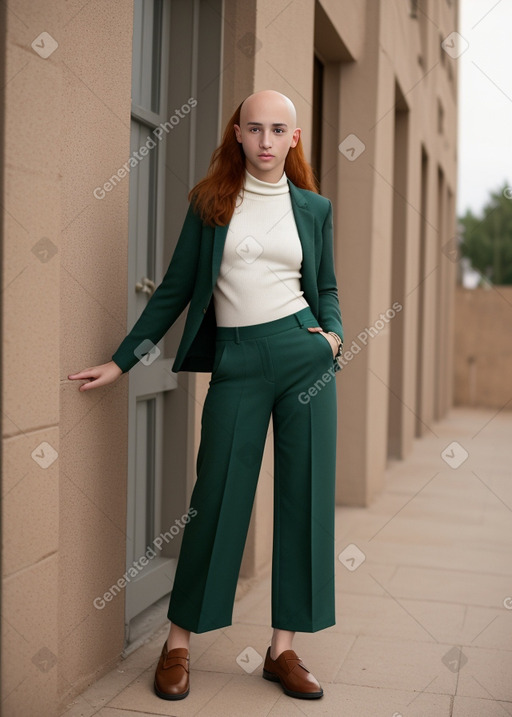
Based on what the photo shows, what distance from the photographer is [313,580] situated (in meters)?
2.73

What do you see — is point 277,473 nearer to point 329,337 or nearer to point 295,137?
point 329,337

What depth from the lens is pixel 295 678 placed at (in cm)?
272

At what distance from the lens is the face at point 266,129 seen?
8.54ft

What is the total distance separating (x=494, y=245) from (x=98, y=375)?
2031 inches

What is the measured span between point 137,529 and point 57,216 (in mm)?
1565

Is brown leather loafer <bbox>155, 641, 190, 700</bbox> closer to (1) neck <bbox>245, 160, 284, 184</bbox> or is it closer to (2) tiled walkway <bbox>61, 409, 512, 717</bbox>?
(2) tiled walkway <bbox>61, 409, 512, 717</bbox>

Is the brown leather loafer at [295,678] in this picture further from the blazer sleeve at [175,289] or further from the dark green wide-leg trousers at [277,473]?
the blazer sleeve at [175,289]

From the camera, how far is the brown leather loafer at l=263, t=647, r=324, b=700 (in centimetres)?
271

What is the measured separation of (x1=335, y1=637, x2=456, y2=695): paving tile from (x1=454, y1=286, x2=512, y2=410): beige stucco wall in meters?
12.8

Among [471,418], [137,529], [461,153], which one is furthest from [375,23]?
[461,153]

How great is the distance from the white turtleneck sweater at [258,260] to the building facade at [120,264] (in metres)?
0.38

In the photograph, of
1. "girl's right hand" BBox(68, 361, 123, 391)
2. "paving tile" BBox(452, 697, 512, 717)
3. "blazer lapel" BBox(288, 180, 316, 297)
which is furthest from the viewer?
"blazer lapel" BBox(288, 180, 316, 297)

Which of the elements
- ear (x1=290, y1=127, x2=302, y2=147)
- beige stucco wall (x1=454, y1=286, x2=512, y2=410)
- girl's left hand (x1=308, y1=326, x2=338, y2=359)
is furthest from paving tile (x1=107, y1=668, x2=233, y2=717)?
beige stucco wall (x1=454, y1=286, x2=512, y2=410)

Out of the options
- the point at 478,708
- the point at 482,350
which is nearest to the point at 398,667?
the point at 478,708
